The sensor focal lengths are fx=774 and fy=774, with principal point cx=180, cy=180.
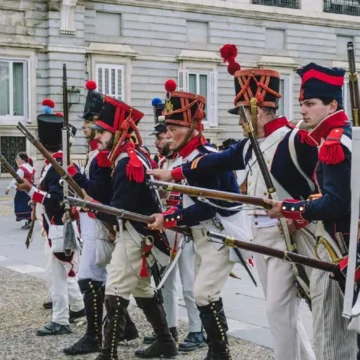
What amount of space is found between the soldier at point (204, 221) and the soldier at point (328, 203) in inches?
48.8

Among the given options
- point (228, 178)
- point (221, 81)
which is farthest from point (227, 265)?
point (221, 81)

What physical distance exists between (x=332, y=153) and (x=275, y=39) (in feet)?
95.4

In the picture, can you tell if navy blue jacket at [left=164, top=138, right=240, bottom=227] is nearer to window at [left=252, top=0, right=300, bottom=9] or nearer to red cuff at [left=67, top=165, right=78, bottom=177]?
red cuff at [left=67, top=165, right=78, bottom=177]

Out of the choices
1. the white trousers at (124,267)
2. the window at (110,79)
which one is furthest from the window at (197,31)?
the white trousers at (124,267)

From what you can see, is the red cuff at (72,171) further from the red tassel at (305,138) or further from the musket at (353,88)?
the musket at (353,88)

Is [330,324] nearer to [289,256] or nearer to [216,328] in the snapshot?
[289,256]

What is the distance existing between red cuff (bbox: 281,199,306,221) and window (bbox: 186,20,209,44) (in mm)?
26437

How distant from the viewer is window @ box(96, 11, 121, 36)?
27.7 metres

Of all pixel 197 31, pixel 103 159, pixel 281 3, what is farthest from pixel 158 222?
pixel 281 3

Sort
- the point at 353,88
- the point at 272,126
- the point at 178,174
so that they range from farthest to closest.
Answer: the point at 178,174, the point at 272,126, the point at 353,88

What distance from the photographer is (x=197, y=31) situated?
30.2 metres

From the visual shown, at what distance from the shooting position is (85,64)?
27344 millimetres

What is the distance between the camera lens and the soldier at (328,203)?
3.96 meters

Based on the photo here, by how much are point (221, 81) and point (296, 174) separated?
86.2 ft
